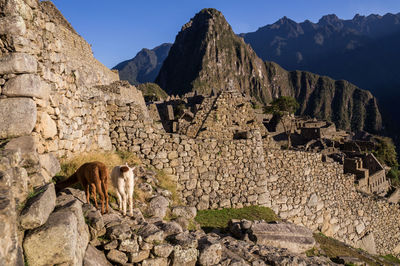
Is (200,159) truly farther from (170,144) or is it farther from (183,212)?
(183,212)

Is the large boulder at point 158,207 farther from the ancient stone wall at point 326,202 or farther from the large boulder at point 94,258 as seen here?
the ancient stone wall at point 326,202

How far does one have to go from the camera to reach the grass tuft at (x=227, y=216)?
8.02 meters

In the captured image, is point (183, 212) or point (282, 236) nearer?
point (183, 212)

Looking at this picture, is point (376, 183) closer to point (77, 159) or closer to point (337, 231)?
point (337, 231)

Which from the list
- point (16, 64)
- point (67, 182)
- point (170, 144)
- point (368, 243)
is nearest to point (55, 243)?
point (67, 182)

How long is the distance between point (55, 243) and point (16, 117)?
238cm

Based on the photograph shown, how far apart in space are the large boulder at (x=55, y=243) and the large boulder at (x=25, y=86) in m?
2.28

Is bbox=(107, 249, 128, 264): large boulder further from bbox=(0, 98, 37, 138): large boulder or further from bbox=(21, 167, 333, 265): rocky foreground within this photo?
bbox=(0, 98, 37, 138): large boulder

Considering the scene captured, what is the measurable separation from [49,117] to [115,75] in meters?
25.5

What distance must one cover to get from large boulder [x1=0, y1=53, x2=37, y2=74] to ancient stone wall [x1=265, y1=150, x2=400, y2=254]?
9.12m

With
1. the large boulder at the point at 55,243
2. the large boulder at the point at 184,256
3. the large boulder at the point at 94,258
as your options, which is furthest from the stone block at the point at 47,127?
the large boulder at the point at 184,256

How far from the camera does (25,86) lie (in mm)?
4336

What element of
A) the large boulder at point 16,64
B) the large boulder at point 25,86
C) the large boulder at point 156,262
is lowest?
the large boulder at point 156,262

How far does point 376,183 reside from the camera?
31.0 meters
